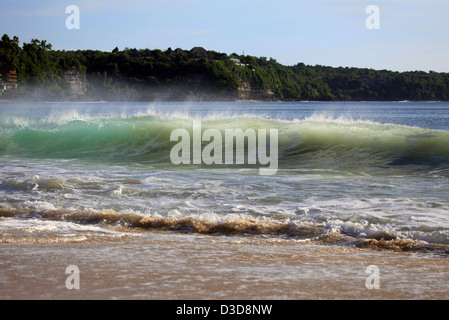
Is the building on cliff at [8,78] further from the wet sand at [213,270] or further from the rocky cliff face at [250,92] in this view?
the wet sand at [213,270]

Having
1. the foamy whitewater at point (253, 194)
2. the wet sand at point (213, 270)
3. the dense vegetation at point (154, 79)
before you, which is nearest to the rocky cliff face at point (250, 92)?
the dense vegetation at point (154, 79)

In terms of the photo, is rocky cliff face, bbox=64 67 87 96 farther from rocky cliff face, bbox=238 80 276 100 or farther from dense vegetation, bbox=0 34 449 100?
rocky cliff face, bbox=238 80 276 100

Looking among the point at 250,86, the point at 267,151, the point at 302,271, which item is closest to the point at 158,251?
the point at 302,271

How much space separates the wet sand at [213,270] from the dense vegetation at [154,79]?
150013 millimetres

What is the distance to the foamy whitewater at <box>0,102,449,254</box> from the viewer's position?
579 cm

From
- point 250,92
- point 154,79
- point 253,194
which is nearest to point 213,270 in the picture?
point 253,194

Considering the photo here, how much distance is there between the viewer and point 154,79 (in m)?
153

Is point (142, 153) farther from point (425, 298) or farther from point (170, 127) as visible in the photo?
point (425, 298)

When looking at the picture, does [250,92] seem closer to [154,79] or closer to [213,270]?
[154,79]

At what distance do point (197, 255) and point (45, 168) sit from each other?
8644 millimetres

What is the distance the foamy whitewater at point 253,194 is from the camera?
5789mm

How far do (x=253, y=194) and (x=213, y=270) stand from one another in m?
4.04

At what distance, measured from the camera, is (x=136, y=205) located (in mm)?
7332
